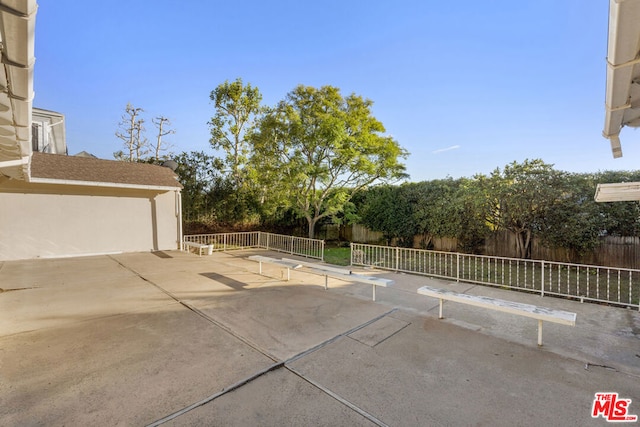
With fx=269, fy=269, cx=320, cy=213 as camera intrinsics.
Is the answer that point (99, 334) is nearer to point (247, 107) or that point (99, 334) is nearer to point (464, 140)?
point (464, 140)

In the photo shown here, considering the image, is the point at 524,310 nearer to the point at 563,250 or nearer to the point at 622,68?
the point at 622,68

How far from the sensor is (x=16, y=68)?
6.40 feet

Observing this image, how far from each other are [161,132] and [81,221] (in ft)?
50.7

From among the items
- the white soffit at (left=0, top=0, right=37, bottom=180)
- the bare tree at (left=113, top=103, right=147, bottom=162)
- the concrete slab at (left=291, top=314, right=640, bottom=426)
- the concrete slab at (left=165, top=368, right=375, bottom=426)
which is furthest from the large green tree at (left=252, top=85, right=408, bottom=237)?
the bare tree at (left=113, top=103, right=147, bottom=162)

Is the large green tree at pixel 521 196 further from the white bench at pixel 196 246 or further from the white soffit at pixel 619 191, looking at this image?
the white bench at pixel 196 246

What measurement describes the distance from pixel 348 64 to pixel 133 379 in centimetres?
1248

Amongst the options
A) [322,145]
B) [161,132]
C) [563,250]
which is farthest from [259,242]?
[161,132]

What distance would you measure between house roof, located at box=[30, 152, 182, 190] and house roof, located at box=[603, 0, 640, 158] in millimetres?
12317

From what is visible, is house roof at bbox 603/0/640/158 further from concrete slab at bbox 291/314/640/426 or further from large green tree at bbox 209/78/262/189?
large green tree at bbox 209/78/262/189

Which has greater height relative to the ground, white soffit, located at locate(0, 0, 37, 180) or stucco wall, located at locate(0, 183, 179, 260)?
white soffit, located at locate(0, 0, 37, 180)

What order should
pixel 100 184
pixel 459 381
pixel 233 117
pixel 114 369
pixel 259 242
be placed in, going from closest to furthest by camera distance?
pixel 459 381, pixel 114 369, pixel 100 184, pixel 259 242, pixel 233 117

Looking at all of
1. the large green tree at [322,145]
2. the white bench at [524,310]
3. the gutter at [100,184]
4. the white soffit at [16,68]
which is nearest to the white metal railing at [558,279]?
the white bench at [524,310]

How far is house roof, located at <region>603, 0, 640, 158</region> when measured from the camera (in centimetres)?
160

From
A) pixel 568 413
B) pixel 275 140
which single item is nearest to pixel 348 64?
pixel 275 140
